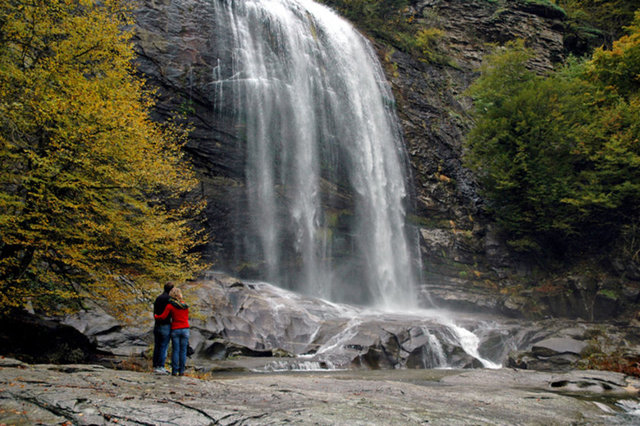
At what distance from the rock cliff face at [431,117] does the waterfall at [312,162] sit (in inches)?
32.2

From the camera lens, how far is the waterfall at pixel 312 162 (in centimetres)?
2167

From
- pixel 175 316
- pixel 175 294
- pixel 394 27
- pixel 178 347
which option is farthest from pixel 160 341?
pixel 394 27

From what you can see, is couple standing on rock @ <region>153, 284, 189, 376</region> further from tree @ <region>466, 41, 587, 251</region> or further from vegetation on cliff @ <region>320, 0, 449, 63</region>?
vegetation on cliff @ <region>320, 0, 449, 63</region>

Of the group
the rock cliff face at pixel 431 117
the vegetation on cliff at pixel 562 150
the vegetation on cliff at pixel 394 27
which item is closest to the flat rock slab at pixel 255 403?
the rock cliff face at pixel 431 117

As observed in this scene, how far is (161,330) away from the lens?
7379 millimetres

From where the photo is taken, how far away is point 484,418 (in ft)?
18.5

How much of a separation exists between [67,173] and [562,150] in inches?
946

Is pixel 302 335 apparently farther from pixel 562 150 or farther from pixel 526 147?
pixel 562 150

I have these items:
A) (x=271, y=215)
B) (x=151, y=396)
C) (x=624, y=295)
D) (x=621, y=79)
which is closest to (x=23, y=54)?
(x=151, y=396)

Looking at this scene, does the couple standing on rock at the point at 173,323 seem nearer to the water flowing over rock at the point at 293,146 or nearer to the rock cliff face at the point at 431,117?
the rock cliff face at the point at 431,117

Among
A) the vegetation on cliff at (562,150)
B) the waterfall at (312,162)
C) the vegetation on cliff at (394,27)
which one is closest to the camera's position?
the vegetation on cliff at (562,150)

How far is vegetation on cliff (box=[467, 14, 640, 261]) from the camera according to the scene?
832 inches

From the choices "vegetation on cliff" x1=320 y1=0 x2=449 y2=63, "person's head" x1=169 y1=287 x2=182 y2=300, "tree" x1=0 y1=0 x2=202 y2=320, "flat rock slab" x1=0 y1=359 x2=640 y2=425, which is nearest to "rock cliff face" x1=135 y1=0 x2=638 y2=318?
"vegetation on cliff" x1=320 y1=0 x2=449 y2=63

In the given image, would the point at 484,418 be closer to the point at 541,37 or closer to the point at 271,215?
the point at 271,215
